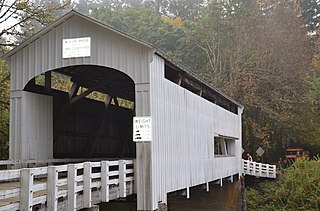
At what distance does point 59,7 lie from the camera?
18.1m

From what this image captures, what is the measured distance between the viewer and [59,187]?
8.70 m

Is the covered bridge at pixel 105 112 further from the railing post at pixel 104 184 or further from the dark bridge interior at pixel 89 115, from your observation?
the railing post at pixel 104 184

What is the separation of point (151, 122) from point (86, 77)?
5.04 m

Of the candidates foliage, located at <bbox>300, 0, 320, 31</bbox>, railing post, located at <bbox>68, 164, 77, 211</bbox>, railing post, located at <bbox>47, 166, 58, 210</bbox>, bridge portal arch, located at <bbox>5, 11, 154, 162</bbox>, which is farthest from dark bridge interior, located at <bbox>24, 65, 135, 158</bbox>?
foliage, located at <bbox>300, 0, 320, 31</bbox>

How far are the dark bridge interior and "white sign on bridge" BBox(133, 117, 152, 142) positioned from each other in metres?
3.36

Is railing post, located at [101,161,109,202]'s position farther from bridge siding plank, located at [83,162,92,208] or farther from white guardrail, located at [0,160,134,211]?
bridge siding plank, located at [83,162,92,208]

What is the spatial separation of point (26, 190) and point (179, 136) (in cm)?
724

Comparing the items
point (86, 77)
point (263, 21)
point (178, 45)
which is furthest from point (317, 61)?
point (86, 77)

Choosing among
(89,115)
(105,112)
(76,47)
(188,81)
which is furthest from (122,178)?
(105,112)

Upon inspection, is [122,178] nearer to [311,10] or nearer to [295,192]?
[295,192]

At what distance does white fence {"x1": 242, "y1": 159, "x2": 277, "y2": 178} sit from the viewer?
27938mm

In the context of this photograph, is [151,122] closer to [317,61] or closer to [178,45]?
[317,61]

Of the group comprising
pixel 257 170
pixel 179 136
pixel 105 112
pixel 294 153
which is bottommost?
pixel 257 170

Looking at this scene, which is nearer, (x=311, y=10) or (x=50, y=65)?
(x=50, y=65)
